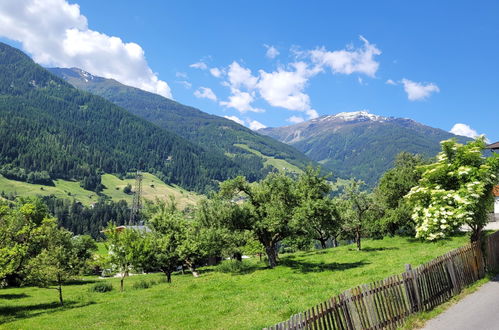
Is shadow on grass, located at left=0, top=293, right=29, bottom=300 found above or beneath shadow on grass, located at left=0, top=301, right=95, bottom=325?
beneath

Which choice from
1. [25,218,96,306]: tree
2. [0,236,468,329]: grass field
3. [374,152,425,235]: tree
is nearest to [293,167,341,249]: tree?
[0,236,468,329]: grass field

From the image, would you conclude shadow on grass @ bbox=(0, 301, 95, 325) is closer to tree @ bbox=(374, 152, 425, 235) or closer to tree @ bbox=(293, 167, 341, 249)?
tree @ bbox=(293, 167, 341, 249)

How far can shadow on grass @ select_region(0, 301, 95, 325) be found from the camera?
34.9 meters

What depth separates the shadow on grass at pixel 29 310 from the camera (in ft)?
115

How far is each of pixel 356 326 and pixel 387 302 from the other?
2.30m

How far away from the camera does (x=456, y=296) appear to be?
18.6 metres

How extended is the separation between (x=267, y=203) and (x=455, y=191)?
23.9 m

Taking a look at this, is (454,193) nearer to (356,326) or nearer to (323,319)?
(356,326)

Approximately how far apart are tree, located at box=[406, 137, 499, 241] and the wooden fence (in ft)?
5.86

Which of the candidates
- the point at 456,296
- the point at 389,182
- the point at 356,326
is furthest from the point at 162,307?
the point at 389,182

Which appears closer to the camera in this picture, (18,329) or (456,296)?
(456,296)

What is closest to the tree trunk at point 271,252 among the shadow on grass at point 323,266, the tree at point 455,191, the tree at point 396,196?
the shadow on grass at point 323,266

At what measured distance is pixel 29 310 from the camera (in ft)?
129

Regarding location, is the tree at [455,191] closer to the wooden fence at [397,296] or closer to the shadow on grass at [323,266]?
the wooden fence at [397,296]
